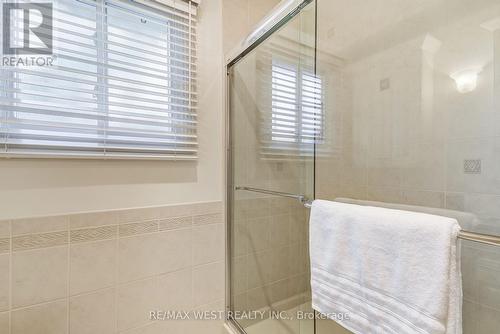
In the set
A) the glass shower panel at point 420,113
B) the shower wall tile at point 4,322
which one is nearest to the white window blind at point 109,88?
the shower wall tile at point 4,322

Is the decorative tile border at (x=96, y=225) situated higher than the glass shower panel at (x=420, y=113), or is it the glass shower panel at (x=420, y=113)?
the glass shower panel at (x=420, y=113)

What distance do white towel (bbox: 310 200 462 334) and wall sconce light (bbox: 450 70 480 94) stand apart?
58cm

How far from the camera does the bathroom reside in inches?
33.6

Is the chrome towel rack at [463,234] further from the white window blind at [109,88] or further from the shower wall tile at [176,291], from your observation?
the shower wall tile at [176,291]

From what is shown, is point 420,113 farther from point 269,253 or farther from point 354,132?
point 269,253

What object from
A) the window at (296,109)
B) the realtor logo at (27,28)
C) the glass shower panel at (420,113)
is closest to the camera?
the glass shower panel at (420,113)

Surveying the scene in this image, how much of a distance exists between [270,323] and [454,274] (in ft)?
3.46

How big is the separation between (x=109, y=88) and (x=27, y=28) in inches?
13.1

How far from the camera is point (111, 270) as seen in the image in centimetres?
Result: 110

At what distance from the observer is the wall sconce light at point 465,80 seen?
857 millimetres

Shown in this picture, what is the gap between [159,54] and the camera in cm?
118

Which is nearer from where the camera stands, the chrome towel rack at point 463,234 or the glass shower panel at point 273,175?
the chrome towel rack at point 463,234

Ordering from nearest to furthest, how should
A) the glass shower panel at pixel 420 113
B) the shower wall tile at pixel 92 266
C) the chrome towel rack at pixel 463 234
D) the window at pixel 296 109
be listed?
the chrome towel rack at pixel 463 234, the glass shower panel at pixel 420 113, the shower wall tile at pixel 92 266, the window at pixel 296 109

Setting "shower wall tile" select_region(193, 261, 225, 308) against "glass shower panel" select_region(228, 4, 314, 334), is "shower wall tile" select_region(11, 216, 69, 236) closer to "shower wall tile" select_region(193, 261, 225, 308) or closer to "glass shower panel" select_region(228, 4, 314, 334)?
"shower wall tile" select_region(193, 261, 225, 308)
